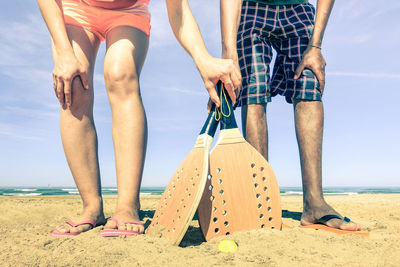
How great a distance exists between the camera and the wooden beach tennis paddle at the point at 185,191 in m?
1.46

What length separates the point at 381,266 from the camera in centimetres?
123

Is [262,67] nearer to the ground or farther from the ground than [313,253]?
farther from the ground

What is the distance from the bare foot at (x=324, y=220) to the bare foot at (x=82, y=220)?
1.28 meters

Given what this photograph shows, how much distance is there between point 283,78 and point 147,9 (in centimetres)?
111

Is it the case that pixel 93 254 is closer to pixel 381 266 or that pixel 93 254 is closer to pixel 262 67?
pixel 381 266

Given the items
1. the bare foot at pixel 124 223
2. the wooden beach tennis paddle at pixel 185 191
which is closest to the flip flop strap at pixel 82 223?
the bare foot at pixel 124 223

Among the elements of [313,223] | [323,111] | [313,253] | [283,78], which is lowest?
[313,223]

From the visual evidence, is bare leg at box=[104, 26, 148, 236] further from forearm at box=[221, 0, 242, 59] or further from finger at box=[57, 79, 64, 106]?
forearm at box=[221, 0, 242, 59]

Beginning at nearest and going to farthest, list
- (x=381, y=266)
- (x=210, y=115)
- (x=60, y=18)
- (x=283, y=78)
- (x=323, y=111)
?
(x=381, y=266) → (x=210, y=115) → (x=60, y=18) → (x=323, y=111) → (x=283, y=78)

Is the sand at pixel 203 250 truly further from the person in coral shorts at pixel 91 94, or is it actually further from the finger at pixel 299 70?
the finger at pixel 299 70

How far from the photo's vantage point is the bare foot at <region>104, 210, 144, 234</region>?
1693 mm

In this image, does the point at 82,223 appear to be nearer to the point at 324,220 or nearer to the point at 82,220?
the point at 82,220

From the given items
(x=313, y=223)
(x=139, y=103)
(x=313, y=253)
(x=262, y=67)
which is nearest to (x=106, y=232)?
(x=139, y=103)

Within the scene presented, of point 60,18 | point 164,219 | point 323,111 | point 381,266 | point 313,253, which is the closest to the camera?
point 381,266
